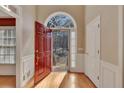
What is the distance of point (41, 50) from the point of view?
6531 mm

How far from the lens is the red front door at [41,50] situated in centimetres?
588

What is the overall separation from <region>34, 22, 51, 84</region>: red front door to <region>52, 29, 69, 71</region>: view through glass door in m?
0.84

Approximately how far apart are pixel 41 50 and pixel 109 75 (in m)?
3.28

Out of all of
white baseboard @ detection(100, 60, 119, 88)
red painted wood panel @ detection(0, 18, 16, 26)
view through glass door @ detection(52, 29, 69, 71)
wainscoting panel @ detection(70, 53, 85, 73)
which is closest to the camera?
white baseboard @ detection(100, 60, 119, 88)

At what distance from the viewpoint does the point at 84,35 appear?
25.5 ft

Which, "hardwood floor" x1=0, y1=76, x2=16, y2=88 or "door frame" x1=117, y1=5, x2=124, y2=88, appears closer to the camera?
"door frame" x1=117, y1=5, x2=124, y2=88

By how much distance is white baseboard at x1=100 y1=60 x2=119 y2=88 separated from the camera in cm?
336

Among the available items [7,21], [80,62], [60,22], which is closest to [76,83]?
[80,62]

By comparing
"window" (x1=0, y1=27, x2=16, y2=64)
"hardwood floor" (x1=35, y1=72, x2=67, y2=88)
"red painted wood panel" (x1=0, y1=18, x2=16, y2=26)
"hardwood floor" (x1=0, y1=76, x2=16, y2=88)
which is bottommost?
"hardwood floor" (x1=35, y1=72, x2=67, y2=88)

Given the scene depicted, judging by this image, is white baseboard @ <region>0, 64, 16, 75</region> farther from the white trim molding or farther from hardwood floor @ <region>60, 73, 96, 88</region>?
the white trim molding

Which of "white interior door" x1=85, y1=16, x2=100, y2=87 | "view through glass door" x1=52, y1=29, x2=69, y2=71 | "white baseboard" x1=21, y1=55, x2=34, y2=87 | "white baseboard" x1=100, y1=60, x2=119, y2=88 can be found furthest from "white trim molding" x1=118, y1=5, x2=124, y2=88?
"view through glass door" x1=52, y1=29, x2=69, y2=71

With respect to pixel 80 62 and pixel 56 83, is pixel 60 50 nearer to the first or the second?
pixel 80 62

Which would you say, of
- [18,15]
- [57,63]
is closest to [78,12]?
[57,63]
